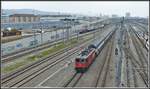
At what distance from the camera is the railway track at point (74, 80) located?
28109mm

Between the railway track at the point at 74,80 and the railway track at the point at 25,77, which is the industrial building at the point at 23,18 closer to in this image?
the railway track at the point at 25,77

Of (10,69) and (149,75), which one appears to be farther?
(10,69)

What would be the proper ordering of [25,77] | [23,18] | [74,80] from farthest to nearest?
[23,18]
[25,77]
[74,80]

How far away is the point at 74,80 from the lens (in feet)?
98.3

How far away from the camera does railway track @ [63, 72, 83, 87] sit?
2811 centimetres

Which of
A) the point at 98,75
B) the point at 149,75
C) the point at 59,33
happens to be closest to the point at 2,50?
the point at 98,75

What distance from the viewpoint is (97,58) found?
46.6 meters

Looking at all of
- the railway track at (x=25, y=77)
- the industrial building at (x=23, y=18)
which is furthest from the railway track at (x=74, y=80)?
the industrial building at (x=23, y=18)

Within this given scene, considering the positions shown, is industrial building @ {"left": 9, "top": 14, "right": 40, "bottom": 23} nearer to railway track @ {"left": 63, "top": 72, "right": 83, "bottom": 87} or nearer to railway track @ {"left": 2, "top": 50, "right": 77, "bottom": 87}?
railway track @ {"left": 2, "top": 50, "right": 77, "bottom": 87}

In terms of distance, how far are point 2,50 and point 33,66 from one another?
1323cm

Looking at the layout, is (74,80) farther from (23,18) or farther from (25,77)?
(23,18)

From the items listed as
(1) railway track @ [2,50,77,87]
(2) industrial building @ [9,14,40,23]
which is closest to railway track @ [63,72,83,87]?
(1) railway track @ [2,50,77,87]

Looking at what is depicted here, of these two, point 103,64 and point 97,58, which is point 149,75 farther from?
point 97,58

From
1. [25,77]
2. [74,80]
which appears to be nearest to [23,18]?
[25,77]
